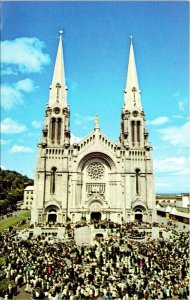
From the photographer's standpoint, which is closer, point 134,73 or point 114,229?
point 114,229

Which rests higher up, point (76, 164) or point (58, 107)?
point (58, 107)

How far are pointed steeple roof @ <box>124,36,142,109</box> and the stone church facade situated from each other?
1.37m

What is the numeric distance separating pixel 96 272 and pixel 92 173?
33622 millimetres

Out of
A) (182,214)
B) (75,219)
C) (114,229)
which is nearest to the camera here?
(114,229)

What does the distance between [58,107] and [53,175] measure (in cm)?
1377

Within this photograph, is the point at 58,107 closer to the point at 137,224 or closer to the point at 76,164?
the point at 76,164

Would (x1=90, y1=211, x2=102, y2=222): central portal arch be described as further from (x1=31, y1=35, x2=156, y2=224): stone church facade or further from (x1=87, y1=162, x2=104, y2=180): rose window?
(x1=87, y1=162, x2=104, y2=180): rose window

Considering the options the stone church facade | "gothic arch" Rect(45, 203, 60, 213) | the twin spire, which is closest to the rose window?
the stone church facade

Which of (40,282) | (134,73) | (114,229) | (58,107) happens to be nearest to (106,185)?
(114,229)

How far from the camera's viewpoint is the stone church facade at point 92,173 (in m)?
52.2

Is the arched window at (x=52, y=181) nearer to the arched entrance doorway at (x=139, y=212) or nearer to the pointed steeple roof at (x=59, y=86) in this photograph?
the pointed steeple roof at (x=59, y=86)

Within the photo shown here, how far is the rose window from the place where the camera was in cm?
5519

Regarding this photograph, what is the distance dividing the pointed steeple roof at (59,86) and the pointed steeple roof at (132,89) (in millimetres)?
13171

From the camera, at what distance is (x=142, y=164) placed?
54844 millimetres
